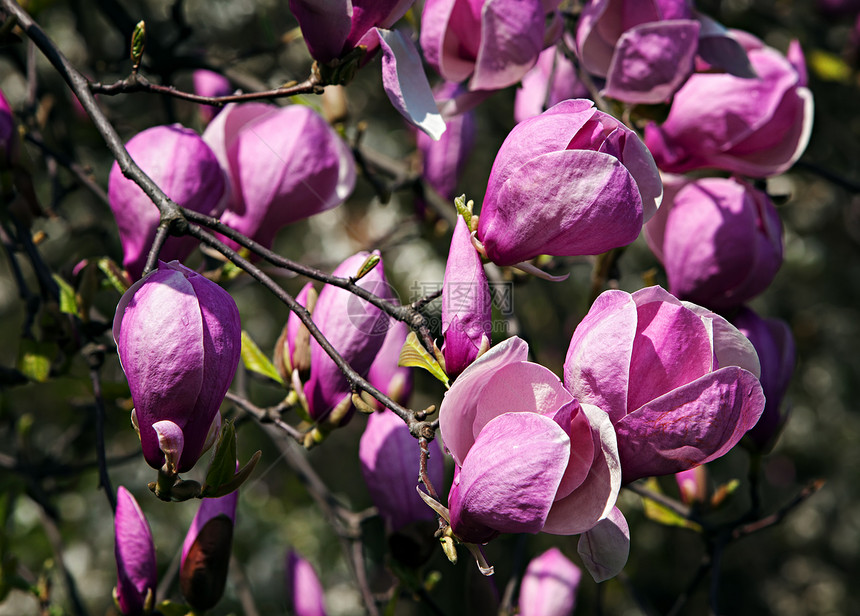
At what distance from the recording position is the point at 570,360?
42cm

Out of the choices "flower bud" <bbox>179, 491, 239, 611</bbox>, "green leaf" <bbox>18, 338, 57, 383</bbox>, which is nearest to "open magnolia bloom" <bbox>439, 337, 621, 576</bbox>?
"flower bud" <bbox>179, 491, 239, 611</bbox>

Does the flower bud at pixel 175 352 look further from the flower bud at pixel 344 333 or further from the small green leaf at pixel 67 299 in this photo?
the small green leaf at pixel 67 299

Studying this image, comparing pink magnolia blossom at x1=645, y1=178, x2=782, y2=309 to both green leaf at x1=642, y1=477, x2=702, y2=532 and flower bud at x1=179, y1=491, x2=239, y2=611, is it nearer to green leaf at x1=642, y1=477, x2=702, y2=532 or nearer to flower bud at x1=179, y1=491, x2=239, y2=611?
green leaf at x1=642, y1=477, x2=702, y2=532

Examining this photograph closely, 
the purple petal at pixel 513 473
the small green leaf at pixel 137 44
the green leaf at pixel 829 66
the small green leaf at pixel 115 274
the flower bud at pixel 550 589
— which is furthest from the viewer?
the green leaf at pixel 829 66

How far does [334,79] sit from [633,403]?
0.28m

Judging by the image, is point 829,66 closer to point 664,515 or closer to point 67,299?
point 664,515

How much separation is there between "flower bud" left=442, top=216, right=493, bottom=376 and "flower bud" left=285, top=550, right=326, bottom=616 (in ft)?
1.59

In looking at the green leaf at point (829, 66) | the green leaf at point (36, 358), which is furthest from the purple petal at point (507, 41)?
the green leaf at point (829, 66)

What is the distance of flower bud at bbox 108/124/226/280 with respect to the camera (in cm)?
55

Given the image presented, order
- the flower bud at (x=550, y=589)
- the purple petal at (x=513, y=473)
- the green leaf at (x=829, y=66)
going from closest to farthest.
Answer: the purple petal at (x=513, y=473) < the flower bud at (x=550, y=589) < the green leaf at (x=829, y=66)

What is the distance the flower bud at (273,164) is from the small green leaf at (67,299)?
153 millimetres

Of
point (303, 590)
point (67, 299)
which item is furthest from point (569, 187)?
point (303, 590)

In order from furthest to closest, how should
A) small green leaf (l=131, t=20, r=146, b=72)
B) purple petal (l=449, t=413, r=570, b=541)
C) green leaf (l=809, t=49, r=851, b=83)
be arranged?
green leaf (l=809, t=49, r=851, b=83) < small green leaf (l=131, t=20, r=146, b=72) < purple petal (l=449, t=413, r=570, b=541)

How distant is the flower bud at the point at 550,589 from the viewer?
757mm
